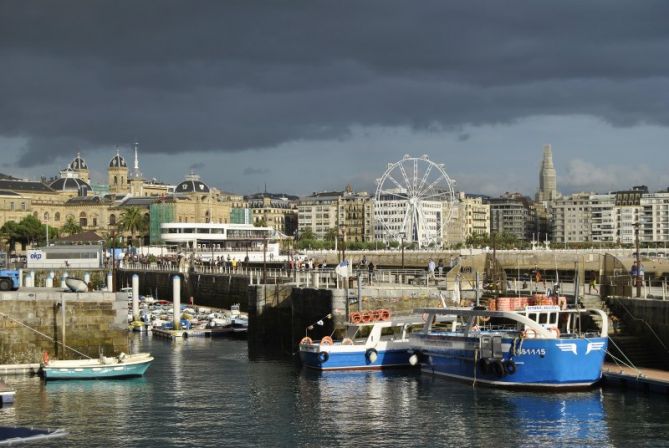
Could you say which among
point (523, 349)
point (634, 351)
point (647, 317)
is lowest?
point (634, 351)

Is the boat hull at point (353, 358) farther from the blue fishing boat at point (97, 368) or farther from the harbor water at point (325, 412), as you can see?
the blue fishing boat at point (97, 368)

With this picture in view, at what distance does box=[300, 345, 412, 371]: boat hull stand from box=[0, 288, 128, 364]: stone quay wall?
34.0 ft

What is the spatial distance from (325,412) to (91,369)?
13671 mm

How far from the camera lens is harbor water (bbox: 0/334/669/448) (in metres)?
42.8

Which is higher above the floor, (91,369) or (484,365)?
(484,365)

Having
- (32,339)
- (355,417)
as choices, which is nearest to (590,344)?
(355,417)

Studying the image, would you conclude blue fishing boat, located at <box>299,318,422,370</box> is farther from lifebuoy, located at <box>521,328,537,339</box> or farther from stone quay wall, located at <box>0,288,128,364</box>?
stone quay wall, located at <box>0,288,128,364</box>

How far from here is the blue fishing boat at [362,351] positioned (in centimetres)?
6066

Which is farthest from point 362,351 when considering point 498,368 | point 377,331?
point 498,368

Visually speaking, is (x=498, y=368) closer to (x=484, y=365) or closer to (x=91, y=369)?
(x=484, y=365)

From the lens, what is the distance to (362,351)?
200ft

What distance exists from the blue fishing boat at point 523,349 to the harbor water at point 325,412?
31.4 inches

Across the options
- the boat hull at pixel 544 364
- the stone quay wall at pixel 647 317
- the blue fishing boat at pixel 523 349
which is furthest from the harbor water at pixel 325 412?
the stone quay wall at pixel 647 317

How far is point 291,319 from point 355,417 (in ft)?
92.7
